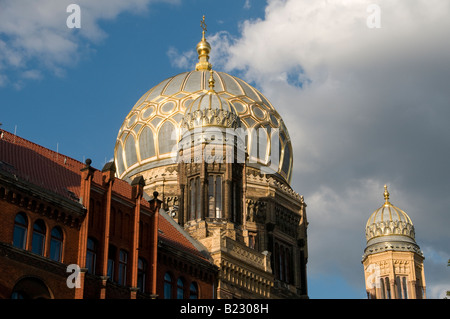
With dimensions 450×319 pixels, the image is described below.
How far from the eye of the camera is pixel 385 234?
68.8 metres

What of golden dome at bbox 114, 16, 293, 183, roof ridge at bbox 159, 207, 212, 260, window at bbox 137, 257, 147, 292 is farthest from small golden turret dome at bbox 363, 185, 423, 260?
window at bbox 137, 257, 147, 292

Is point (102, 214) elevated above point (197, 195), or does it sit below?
below

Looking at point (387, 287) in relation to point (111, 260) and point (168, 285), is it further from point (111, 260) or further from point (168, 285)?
point (111, 260)

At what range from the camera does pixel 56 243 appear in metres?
38.8

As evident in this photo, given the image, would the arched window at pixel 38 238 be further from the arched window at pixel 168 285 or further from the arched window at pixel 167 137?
the arched window at pixel 167 137

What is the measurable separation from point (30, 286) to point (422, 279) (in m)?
39.5

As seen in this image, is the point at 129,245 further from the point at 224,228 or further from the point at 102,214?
the point at 224,228

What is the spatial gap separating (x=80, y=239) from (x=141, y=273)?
15.9 ft

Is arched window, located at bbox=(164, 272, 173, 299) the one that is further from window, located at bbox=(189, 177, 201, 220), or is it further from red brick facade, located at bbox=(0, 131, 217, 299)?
window, located at bbox=(189, 177, 201, 220)

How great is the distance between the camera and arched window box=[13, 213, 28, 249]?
36875 mm

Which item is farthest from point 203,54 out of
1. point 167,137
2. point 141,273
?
point 141,273
